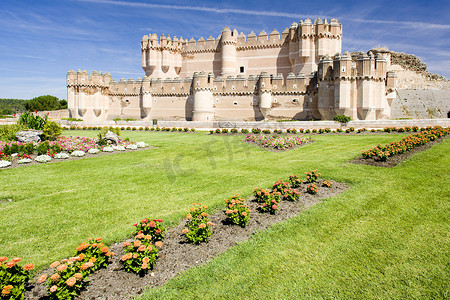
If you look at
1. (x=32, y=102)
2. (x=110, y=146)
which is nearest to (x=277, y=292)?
(x=110, y=146)

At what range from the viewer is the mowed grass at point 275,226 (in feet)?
14.9

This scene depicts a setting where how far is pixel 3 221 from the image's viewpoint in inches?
280

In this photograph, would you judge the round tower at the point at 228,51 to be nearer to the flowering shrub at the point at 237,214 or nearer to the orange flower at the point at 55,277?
the flowering shrub at the point at 237,214

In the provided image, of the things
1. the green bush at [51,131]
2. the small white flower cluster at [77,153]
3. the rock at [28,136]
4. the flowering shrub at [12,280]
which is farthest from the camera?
the green bush at [51,131]

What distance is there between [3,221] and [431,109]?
157 ft

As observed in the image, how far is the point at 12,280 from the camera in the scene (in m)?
3.99

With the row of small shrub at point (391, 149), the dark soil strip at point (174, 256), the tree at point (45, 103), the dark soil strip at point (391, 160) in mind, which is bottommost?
the dark soil strip at point (174, 256)

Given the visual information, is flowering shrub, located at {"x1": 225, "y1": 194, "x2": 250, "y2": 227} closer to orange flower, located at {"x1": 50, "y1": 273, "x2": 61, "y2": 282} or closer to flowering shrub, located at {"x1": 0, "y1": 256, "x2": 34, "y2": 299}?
orange flower, located at {"x1": 50, "y1": 273, "x2": 61, "y2": 282}

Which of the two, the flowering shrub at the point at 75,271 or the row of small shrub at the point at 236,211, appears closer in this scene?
the flowering shrub at the point at 75,271

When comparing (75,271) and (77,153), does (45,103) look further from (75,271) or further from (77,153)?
(75,271)

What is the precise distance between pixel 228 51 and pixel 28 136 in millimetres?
33860

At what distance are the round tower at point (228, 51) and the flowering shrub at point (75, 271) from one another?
42.5m

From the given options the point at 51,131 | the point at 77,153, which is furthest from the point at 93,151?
the point at 51,131

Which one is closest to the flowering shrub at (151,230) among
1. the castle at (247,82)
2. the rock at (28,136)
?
the rock at (28,136)
